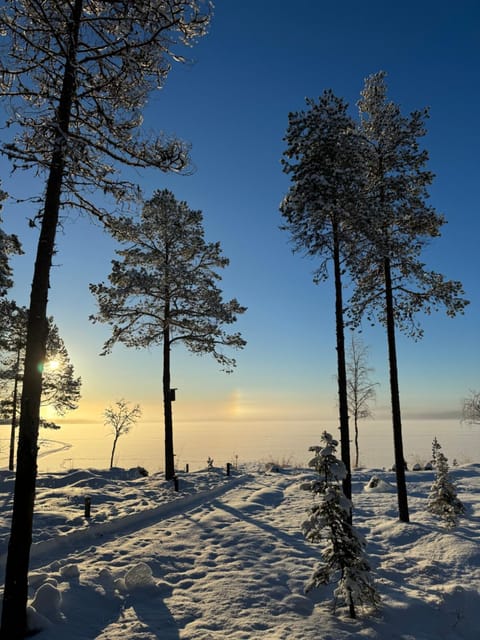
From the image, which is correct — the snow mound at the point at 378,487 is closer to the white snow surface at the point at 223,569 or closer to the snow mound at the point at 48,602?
the white snow surface at the point at 223,569

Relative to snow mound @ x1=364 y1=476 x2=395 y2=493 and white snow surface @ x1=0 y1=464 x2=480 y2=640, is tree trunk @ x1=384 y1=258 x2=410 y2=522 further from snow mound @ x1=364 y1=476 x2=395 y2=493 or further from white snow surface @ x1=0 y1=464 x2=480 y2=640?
snow mound @ x1=364 y1=476 x2=395 y2=493

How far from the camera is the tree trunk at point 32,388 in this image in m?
5.92

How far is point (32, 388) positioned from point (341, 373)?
28.7ft

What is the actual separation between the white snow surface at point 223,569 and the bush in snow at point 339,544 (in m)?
0.39

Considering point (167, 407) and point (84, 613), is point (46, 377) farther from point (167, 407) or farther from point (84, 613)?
point (84, 613)

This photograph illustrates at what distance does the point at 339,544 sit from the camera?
271 inches

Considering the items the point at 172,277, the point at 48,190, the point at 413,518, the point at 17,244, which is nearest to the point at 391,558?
the point at 413,518

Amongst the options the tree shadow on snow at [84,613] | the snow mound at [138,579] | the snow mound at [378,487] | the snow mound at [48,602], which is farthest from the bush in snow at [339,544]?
the snow mound at [378,487]

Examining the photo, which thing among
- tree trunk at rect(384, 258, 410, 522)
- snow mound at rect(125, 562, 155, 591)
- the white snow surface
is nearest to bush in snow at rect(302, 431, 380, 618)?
the white snow surface

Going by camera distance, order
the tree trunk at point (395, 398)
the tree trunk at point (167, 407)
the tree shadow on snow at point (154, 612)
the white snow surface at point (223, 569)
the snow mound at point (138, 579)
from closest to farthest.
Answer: the tree shadow on snow at point (154, 612), the white snow surface at point (223, 569), the snow mound at point (138, 579), the tree trunk at point (395, 398), the tree trunk at point (167, 407)

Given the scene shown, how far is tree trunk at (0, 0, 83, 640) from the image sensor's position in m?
5.92

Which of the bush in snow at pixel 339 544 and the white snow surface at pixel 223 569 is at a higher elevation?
the bush in snow at pixel 339 544

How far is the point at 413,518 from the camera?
13.4 m

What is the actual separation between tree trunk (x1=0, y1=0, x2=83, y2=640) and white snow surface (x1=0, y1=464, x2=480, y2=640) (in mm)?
563
